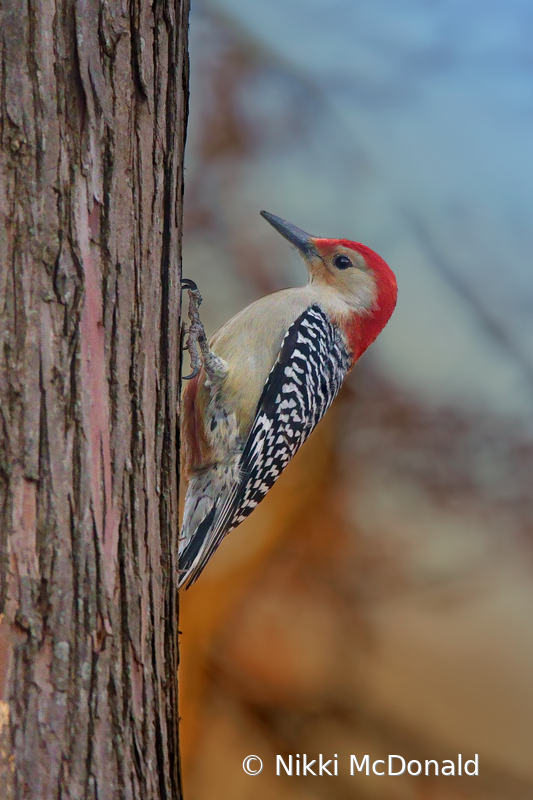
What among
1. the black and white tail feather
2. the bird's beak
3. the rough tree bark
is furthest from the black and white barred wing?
the rough tree bark

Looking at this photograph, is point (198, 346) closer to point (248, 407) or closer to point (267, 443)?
point (248, 407)

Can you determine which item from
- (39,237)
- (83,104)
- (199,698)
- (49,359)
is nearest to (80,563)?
(49,359)

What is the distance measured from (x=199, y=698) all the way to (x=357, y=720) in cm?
58

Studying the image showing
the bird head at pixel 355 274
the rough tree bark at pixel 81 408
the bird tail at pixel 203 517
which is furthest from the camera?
the bird head at pixel 355 274

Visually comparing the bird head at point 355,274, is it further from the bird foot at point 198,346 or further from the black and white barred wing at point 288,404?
the bird foot at point 198,346

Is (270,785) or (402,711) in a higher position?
(402,711)

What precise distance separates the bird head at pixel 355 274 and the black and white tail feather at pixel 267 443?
0.75 feet

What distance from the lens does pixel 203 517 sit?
1.91 m

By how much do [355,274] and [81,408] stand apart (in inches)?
61.1

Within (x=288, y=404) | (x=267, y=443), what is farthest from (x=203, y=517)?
(x=288, y=404)

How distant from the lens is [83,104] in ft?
3.02

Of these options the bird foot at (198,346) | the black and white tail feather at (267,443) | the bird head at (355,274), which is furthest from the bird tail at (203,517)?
the bird head at (355,274)

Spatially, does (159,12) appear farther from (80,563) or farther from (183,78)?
(80,563)

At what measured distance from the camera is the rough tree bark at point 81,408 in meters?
0.86
